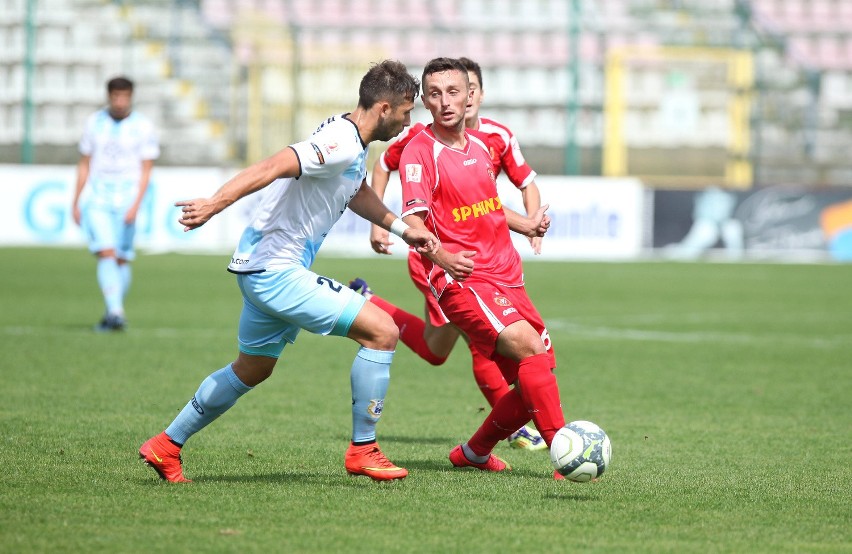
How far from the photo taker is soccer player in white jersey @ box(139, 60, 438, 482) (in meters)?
5.56

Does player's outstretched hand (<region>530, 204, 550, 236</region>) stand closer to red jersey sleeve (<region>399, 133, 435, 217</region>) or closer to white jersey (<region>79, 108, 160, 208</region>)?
red jersey sleeve (<region>399, 133, 435, 217</region>)

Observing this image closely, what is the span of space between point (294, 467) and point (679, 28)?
2277cm

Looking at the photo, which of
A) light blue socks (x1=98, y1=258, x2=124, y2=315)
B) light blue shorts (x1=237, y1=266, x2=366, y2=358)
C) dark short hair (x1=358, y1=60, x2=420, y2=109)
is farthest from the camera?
light blue socks (x1=98, y1=258, x2=124, y2=315)

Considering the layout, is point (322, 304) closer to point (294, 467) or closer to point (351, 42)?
point (294, 467)

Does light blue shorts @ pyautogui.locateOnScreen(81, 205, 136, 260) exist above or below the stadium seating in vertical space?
below

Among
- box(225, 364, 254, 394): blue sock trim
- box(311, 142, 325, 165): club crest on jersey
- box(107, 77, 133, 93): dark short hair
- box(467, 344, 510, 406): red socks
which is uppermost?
box(107, 77, 133, 93): dark short hair

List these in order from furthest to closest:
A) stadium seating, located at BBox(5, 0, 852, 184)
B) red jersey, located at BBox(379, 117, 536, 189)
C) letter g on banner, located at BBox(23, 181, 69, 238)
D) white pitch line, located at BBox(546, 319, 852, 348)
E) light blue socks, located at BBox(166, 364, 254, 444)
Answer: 1. stadium seating, located at BBox(5, 0, 852, 184)
2. letter g on banner, located at BBox(23, 181, 69, 238)
3. white pitch line, located at BBox(546, 319, 852, 348)
4. red jersey, located at BBox(379, 117, 536, 189)
5. light blue socks, located at BBox(166, 364, 254, 444)

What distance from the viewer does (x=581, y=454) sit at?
5.55 metres

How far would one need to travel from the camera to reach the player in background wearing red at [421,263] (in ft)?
23.0

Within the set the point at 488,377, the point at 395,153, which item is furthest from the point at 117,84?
the point at 488,377

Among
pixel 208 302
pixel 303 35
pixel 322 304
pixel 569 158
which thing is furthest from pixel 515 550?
pixel 303 35

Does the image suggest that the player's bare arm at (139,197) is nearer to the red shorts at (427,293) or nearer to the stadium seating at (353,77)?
the red shorts at (427,293)

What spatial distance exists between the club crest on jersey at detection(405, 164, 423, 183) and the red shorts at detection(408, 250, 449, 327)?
66cm

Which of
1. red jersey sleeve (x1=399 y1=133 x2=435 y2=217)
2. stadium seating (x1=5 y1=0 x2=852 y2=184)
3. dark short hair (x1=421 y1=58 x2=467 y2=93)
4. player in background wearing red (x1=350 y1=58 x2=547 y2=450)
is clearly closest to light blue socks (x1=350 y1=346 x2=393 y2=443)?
red jersey sleeve (x1=399 y1=133 x2=435 y2=217)
